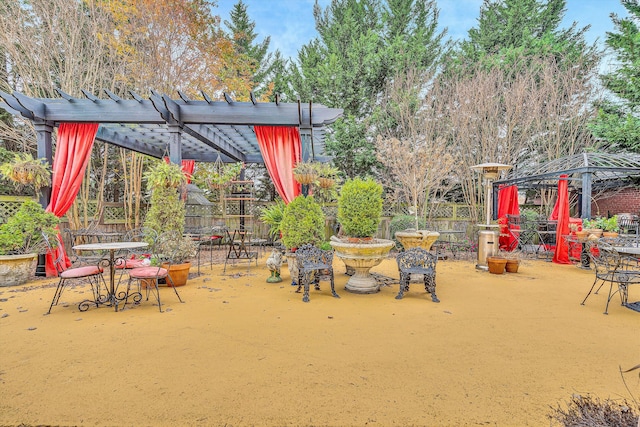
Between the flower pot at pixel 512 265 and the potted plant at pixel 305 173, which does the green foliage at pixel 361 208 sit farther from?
the flower pot at pixel 512 265

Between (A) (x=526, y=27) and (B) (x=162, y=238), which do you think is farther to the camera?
(A) (x=526, y=27)

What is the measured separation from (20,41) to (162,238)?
6.05 metres

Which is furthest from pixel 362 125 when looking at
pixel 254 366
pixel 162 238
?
pixel 254 366

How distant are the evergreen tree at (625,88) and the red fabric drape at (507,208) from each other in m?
2.43

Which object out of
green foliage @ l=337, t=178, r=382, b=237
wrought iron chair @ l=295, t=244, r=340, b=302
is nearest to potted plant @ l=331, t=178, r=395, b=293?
green foliage @ l=337, t=178, r=382, b=237

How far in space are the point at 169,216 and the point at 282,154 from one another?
84.9 inches

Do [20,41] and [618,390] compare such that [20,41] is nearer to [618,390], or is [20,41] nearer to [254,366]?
[254,366]

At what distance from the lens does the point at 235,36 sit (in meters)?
13.8

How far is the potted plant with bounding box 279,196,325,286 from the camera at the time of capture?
4.77 metres

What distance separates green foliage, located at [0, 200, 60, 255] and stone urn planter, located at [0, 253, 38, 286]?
13 centimetres

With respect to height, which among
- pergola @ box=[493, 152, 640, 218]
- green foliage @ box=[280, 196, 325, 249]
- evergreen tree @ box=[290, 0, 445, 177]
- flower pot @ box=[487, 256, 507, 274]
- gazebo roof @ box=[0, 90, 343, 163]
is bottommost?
flower pot @ box=[487, 256, 507, 274]

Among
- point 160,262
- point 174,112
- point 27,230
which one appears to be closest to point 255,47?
point 174,112

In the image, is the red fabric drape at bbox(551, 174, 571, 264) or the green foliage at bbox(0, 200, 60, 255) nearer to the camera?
the green foliage at bbox(0, 200, 60, 255)

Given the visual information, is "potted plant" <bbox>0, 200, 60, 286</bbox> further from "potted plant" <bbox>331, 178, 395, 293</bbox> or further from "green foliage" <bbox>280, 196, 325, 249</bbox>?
"potted plant" <bbox>331, 178, 395, 293</bbox>
